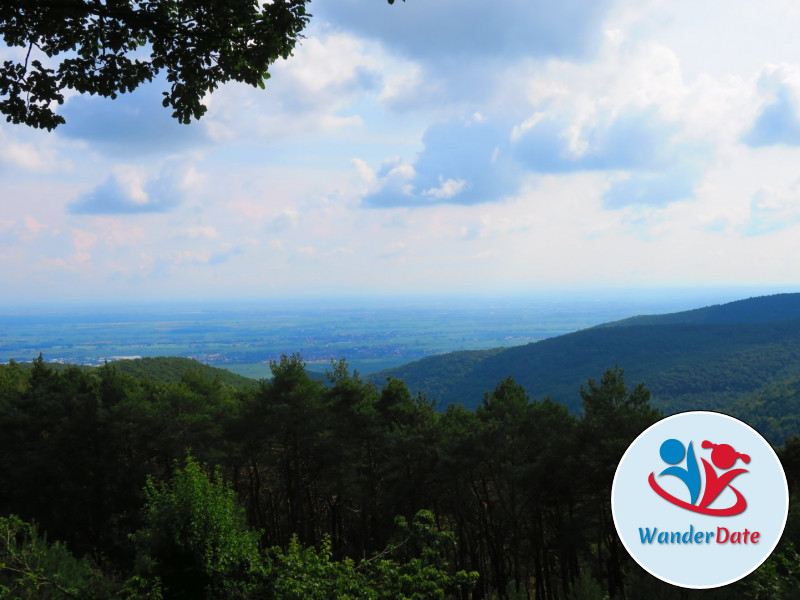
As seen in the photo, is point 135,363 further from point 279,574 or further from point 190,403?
point 279,574

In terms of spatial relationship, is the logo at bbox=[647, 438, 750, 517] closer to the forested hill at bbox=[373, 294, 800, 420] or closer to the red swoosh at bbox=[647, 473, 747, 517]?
the red swoosh at bbox=[647, 473, 747, 517]

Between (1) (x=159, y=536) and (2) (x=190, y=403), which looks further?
(2) (x=190, y=403)

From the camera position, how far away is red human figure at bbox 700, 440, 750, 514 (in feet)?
28.2

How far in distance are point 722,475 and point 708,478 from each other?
244 mm

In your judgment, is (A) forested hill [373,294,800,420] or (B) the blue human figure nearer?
(B) the blue human figure

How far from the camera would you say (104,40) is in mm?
5602

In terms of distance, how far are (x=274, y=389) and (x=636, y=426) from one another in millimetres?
14775

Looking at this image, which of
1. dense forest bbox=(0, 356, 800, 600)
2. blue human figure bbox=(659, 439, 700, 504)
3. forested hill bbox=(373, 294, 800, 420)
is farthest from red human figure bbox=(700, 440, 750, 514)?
forested hill bbox=(373, 294, 800, 420)

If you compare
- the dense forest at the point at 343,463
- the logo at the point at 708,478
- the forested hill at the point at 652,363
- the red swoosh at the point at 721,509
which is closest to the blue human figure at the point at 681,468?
the logo at the point at 708,478

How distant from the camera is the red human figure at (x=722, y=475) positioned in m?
8.60

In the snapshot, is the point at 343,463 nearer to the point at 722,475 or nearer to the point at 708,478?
the point at 708,478

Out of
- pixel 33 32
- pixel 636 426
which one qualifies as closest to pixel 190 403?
pixel 636 426

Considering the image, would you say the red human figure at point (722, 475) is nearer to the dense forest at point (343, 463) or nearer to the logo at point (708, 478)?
the logo at point (708, 478)

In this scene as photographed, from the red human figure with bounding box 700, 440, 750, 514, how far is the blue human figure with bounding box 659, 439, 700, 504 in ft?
0.48
